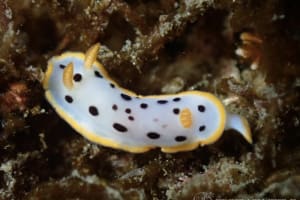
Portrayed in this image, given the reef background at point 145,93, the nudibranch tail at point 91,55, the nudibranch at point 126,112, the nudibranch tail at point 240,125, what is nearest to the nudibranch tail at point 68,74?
the nudibranch at point 126,112

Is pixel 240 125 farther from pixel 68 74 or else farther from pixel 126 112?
pixel 68 74

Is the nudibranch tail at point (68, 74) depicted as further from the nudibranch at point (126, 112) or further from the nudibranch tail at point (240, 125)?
the nudibranch tail at point (240, 125)

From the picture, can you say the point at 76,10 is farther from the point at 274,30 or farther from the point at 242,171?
the point at 242,171

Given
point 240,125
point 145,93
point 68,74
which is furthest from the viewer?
point 145,93

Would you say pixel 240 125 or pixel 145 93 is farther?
pixel 145 93

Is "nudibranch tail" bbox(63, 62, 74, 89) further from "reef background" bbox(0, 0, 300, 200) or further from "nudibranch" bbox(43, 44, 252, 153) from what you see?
"reef background" bbox(0, 0, 300, 200)

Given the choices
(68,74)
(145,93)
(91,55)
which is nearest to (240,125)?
(145,93)

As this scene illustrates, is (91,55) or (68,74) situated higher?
(91,55)
